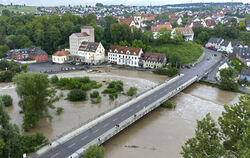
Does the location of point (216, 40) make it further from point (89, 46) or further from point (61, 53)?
point (61, 53)

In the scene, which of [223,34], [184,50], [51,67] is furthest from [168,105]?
[223,34]

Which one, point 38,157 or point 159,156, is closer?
point 38,157

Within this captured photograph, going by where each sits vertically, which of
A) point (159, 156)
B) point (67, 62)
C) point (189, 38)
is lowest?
point (159, 156)

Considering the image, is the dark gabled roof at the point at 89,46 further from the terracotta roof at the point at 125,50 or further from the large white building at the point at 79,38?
the terracotta roof at the point at 125,50

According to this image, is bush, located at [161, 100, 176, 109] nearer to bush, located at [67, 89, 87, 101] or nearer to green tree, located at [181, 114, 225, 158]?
bush, located at [67, 89, 87, 101]

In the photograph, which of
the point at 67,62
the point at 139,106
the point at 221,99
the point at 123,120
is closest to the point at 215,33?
the point at 221,99

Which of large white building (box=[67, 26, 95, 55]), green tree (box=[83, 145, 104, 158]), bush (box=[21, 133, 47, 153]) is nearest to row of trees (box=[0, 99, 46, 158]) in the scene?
bush (box=[21, 133, 47, 153])

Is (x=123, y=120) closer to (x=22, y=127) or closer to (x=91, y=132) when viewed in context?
(x=91, y=132)
